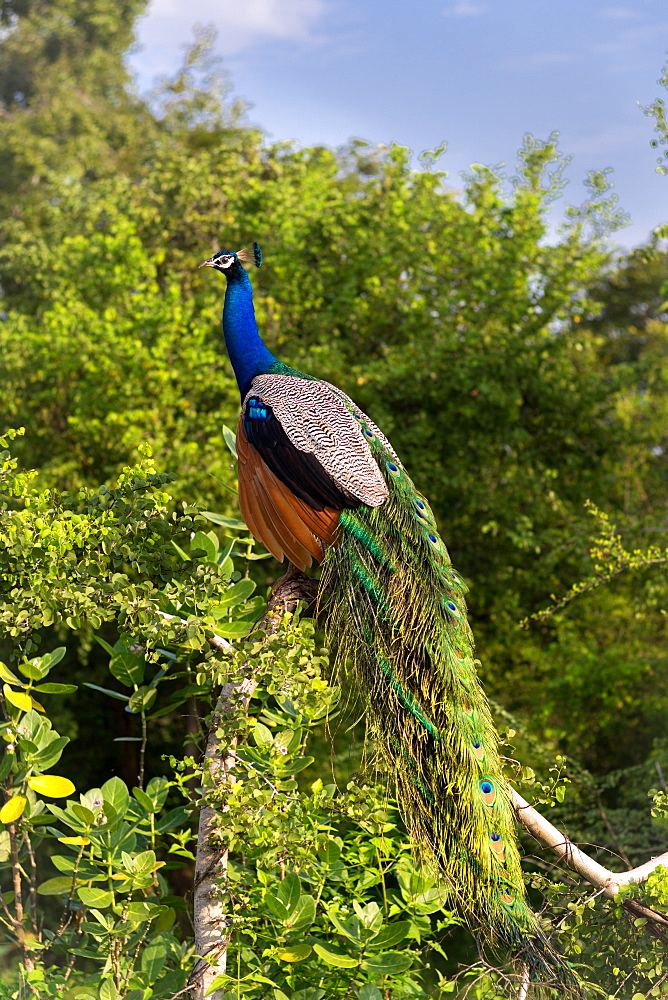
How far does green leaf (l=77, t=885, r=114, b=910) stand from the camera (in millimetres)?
2604

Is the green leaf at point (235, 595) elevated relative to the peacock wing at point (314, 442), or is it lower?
lower

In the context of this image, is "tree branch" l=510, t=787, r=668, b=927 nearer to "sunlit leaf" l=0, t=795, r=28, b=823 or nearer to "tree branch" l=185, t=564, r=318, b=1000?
"tree branch" l=185, t=564, r=318, b=1000

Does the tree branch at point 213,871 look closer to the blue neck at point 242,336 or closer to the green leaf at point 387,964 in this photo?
the green leaf at point 387,964

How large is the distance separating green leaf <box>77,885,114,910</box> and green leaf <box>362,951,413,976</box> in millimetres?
758

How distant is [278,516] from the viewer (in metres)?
3.19

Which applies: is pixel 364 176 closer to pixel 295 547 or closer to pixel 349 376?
pixel 349 376

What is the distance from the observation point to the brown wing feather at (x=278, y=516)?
3096 mm

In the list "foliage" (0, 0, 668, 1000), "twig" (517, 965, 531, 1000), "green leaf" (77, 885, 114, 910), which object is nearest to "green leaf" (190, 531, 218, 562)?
"green leaf" (77, 885, 114, 910)

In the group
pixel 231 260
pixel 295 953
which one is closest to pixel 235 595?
pixel 295 953

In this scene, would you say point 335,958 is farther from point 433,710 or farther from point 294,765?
point 433,710

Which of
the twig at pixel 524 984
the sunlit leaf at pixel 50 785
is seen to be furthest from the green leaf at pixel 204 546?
the twig at pixel 524 984

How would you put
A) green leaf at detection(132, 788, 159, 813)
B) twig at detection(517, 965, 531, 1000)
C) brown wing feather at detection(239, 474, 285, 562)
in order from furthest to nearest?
brown wing feather at detection(239, 474, 285, 562) < green leaf at detection(132, 788, 159, 813) < twig at detection(517, 965, 531, 1000)

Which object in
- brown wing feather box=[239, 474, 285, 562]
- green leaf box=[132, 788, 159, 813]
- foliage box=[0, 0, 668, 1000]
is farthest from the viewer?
foliage box=[0, 0, 668, 1000]

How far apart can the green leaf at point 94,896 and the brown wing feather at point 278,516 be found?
1.14m
